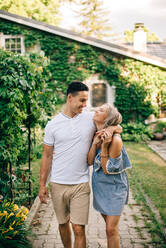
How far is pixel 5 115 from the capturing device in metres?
3.75

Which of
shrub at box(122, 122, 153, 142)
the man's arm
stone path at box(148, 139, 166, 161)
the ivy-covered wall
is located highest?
the ivy-covered wall

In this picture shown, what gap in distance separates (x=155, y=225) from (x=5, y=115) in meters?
2.77

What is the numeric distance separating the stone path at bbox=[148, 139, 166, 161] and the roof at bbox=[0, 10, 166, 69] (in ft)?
12.3

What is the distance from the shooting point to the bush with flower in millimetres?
3243

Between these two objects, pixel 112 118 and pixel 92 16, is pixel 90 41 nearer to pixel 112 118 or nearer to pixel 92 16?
pixel 112 118

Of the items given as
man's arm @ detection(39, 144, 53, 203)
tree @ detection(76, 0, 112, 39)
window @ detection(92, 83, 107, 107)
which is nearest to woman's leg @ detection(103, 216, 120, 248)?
man's arm @ detection(39, 144, 53, 203)

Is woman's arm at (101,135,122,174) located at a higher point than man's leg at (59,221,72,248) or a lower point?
higher

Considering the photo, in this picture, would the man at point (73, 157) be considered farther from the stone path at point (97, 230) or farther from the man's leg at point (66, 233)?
the stone path at point (97, 230)

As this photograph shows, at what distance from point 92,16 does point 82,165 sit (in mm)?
36813

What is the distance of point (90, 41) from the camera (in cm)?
1395

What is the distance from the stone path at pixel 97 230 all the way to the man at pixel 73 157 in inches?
40.9

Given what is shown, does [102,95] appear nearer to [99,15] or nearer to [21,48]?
[21,48]

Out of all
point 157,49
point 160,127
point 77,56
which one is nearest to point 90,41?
point 77,56

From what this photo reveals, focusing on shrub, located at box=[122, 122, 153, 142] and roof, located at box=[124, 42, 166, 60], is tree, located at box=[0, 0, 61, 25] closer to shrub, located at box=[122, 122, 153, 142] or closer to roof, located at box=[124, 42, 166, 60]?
roof, located at box=[124, 42, 166, 60]
